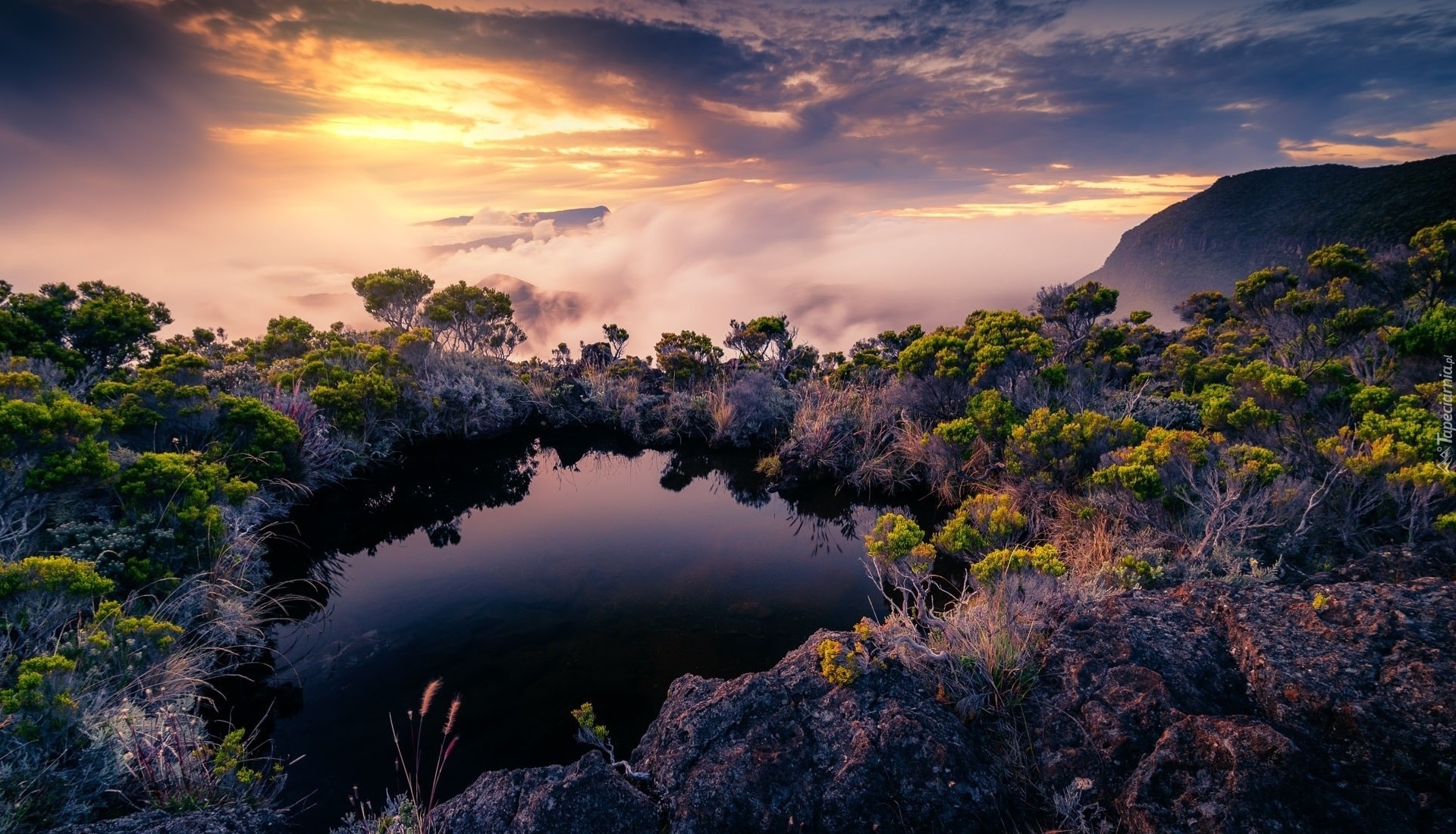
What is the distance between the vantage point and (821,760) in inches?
137

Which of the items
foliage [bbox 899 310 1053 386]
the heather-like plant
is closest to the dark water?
the heather-like plant

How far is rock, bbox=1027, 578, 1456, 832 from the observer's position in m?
2.70

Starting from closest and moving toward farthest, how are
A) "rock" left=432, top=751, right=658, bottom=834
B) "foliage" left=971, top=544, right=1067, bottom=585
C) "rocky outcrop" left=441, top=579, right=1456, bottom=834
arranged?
"rocky outcrop" left=441, top=579, right=1456, bottom=834
"rock" left=432, top=751, right=658, bottom=834
"foliage" left=971, top=544, right=1067, bottom=585

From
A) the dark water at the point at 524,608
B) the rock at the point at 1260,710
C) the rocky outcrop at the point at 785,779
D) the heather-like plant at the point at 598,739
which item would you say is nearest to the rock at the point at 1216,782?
the rock at the point at 1260,710

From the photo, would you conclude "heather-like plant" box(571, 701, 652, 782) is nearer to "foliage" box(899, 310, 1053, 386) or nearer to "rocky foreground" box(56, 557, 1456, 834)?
"rocky foreground" box(56, 557, 1456, 834)

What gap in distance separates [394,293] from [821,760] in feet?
59.9

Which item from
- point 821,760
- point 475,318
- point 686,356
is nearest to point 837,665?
point 821,760

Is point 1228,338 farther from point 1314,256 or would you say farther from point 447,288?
point 447,288

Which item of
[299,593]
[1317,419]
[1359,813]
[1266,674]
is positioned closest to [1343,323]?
[1317,419]

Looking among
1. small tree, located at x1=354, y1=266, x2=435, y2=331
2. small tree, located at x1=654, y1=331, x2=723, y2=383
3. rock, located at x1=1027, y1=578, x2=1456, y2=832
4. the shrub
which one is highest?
small tree, located at x1=354, y1=266, x2=435, y2=331

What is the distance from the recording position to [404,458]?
12.5m

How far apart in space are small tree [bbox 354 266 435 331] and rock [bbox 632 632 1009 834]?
56.1 ft

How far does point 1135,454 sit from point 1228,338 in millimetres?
12275

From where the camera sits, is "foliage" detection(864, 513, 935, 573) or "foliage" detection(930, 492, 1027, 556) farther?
"foliage" detection(930, 492, 1027, 556)
